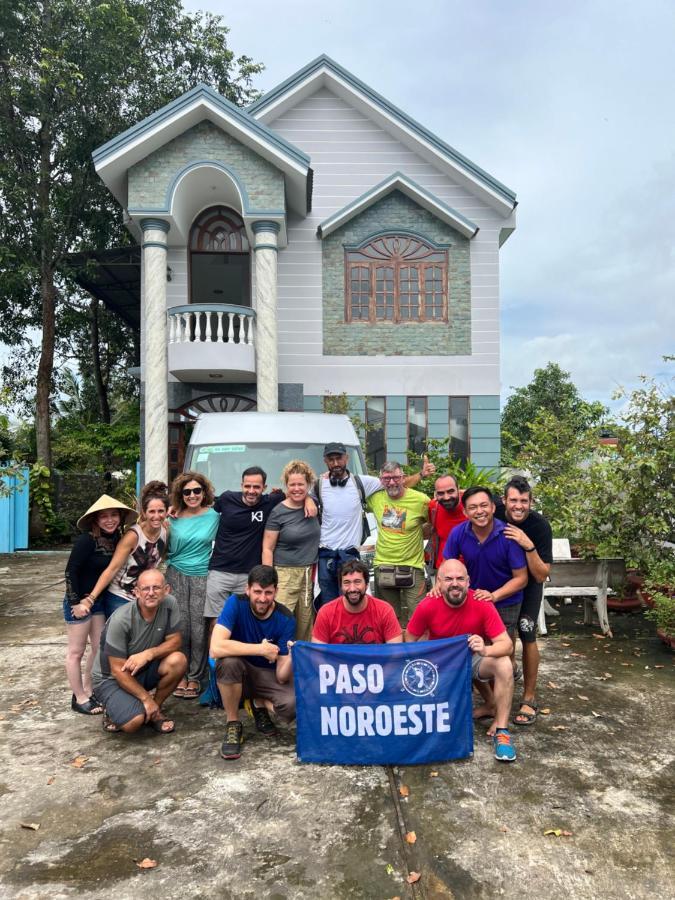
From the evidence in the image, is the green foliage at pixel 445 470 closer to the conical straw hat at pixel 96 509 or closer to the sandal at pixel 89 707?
the conical straw hat at pixel 96 509

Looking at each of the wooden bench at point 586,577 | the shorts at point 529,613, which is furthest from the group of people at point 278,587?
the wooden bench at point 586,577

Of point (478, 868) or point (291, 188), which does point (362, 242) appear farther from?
point (478, 868)

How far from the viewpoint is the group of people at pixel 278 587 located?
178 inches

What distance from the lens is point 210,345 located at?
13844 mm

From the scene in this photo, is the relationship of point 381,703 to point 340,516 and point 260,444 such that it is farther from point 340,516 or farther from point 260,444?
point 260,444

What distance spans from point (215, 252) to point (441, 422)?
6.55 metres

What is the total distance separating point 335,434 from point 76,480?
39.3 ft

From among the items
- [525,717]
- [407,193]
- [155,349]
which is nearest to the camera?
[525,717]

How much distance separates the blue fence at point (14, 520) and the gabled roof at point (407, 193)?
898 centimetres

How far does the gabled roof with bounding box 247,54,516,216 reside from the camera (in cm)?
1548

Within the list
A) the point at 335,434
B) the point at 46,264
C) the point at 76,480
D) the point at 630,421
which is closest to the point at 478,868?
the point at 335,434

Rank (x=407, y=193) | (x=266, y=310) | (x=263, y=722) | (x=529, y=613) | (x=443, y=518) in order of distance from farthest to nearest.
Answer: (x=407, y=193) < (x=266, y=310) < (x=443, y=518) < (x=529, y=613) < (x=263, y=722)

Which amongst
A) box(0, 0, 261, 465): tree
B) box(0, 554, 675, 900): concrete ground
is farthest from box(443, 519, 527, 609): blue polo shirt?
box(0, 0, 261, 465): tree

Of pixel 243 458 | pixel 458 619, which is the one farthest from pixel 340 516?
pixel 243 458
